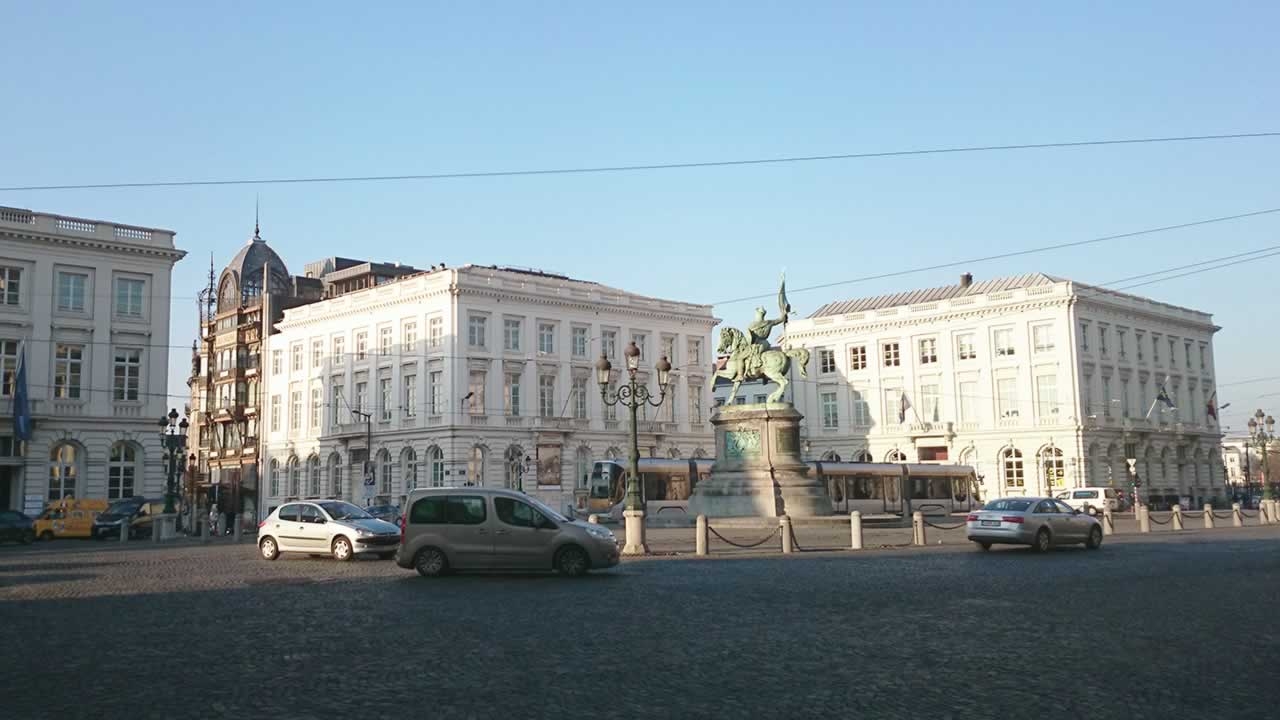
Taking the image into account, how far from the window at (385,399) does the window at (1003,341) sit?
41564 mm

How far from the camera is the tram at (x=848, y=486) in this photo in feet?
171

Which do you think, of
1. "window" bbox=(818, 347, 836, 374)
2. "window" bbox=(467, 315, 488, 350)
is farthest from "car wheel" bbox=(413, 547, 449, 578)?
"window" bbox=(818, 347, 836, 374)

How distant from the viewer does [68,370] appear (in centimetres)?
5222

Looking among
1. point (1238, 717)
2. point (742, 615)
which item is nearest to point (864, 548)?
point (742, 615)

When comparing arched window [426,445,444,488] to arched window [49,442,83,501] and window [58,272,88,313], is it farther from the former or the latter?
window [58,272,88,313]

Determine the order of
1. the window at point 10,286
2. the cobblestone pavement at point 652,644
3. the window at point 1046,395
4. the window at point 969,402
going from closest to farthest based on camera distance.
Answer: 1. the cobblestone pavement at point 652,644
2. the window at point 10,286
3. the window at point 1046,395
4. the window at point 969,402

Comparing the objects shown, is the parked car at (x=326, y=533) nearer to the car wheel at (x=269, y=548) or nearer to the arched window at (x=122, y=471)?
the car wheel at (x=269, y=548)

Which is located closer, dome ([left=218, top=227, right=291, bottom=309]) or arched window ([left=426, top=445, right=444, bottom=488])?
arched window ([left=426, top=445, right=444, bottom=488])

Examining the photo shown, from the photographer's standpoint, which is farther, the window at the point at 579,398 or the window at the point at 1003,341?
the window at the point at 1003,341

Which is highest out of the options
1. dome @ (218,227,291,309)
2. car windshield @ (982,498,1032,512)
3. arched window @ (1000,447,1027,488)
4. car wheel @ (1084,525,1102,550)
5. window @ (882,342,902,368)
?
dome @ (218,227,291,309)

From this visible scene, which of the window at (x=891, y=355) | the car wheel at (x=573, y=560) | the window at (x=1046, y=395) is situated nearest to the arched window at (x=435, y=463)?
the window at (x=891, y=355)

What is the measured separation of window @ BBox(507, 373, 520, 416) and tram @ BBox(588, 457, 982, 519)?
51.3ft

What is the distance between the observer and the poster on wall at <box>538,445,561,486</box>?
69.9m

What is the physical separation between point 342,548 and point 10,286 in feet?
113
